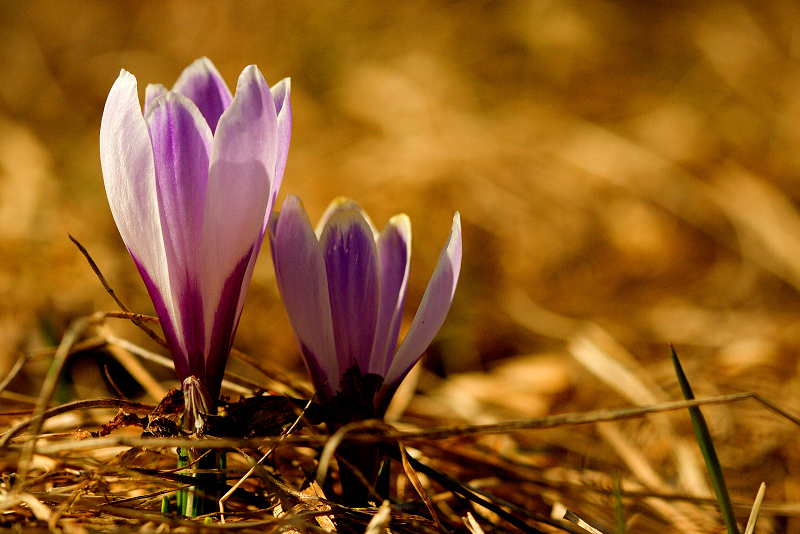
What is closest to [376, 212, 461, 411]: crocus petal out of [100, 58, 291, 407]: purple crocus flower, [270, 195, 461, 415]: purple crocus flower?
[270, 195, 461, 415]: purple crocus flower

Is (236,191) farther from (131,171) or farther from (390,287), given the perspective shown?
(390,287)

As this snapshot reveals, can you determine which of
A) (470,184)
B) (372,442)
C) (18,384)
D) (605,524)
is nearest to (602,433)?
(605,524)

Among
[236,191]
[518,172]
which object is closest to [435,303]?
[236,191]

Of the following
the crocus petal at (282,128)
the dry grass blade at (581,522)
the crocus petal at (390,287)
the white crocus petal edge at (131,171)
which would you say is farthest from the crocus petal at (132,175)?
the dry grass blade at (581,522)

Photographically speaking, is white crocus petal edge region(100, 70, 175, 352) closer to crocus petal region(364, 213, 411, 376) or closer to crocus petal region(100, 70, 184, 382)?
crocus petal region(100, 70, 184, 382)

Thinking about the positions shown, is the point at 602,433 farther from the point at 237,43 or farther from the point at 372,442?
the point at 237,43
